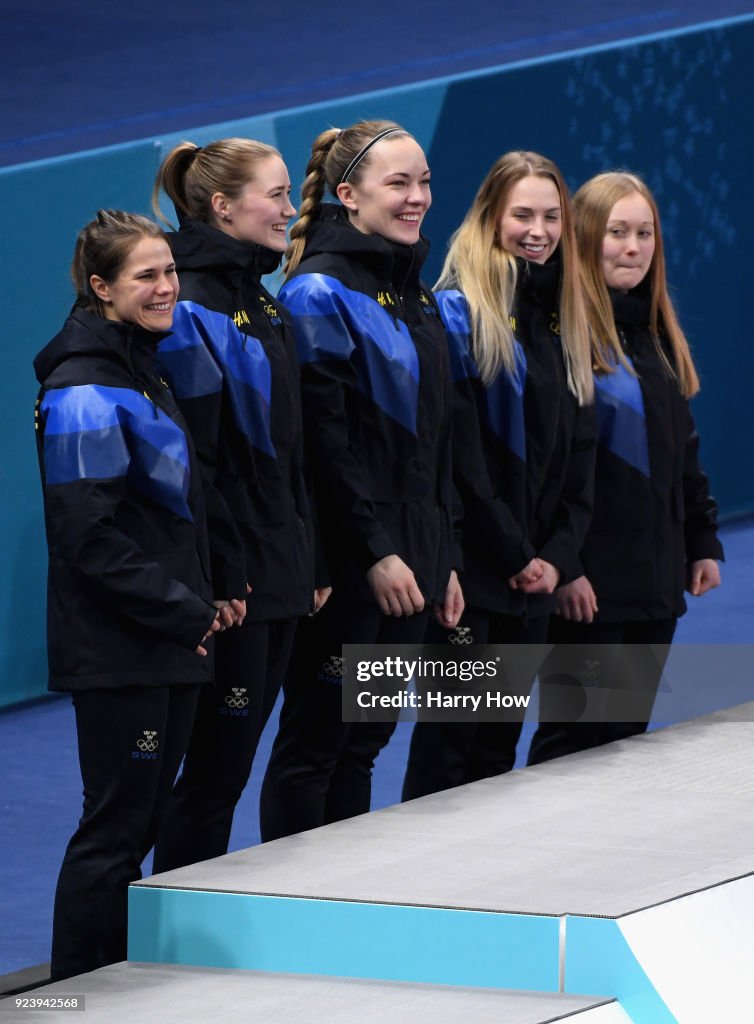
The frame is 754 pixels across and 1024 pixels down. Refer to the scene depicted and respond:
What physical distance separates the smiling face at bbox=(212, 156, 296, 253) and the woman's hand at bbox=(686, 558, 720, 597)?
156 centimetres

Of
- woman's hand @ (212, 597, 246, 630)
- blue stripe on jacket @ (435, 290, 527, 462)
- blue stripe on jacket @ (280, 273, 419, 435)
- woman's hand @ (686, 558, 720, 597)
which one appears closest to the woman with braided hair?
blue stripe on jacket @ (280, 273, 419, 435)

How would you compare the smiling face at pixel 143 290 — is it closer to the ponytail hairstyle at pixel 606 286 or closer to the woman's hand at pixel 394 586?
the woman's hand at pixel 394 586

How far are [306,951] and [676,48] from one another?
17.9 ft

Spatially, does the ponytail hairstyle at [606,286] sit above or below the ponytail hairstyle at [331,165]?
below

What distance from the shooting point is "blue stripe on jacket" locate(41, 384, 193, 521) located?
12.6ft

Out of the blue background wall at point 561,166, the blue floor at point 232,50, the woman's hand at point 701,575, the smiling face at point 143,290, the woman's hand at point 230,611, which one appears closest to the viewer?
the smiling face at point 143,290

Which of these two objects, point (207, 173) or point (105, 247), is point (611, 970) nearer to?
point (105, 247)

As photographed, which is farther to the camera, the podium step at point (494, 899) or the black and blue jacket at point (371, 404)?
the black and blue jacket at point (371, 404)

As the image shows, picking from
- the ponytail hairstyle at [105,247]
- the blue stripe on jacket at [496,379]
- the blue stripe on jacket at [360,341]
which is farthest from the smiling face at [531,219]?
the ponytail hairstyle at [105,247]

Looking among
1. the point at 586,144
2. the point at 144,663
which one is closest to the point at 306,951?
the point at 144,663

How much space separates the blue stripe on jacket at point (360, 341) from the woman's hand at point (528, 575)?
461 millimetres

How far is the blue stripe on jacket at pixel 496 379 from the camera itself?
15.5 ft

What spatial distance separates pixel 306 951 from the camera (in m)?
3.69

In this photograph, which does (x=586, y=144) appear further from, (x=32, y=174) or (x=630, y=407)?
(x=630, y=407)
